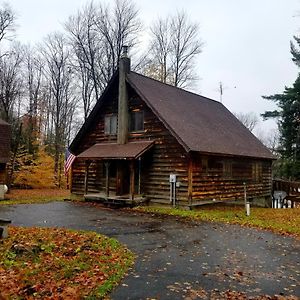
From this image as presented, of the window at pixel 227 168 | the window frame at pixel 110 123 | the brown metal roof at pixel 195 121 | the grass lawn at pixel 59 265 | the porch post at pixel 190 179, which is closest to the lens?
the grass lawn at pixel 59 265

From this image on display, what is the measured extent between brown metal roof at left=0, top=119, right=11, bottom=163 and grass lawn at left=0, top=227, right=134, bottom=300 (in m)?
16.0

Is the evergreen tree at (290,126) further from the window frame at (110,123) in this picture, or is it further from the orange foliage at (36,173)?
the orange foliage at (36,173)

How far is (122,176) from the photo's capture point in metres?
21.2

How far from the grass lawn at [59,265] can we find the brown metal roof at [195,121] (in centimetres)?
906

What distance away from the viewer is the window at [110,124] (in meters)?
22.7

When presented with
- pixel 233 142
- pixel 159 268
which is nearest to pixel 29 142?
pixel 233 142

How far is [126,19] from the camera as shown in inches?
1484

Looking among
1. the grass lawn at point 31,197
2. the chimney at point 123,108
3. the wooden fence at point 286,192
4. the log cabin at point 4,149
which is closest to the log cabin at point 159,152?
the chimney at point 123,108

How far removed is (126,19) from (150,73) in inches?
259

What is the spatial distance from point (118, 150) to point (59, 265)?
42.3 ft

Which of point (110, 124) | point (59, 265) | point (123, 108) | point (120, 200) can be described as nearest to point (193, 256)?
point (59, 265)

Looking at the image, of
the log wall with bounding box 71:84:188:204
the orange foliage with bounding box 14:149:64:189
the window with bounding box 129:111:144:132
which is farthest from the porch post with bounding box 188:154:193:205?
the orange foliage with bounding box 14:149:64:189

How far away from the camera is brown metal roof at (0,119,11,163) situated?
25.5 metres

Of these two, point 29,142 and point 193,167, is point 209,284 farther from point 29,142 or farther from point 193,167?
point 29,142
